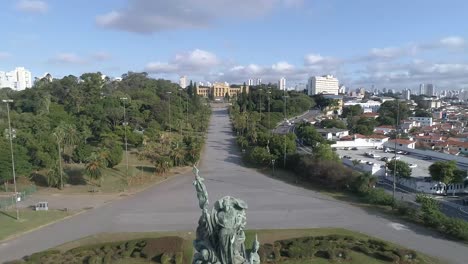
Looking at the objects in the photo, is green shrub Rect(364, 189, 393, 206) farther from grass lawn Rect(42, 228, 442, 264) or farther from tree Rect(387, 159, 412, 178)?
grass lawn Rect(42, 228, 442, 264)

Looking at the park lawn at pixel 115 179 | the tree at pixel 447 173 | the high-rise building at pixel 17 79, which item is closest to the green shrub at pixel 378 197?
the tree at pixel 447 173

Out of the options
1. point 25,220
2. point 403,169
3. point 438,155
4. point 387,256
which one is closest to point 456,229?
point 387,256

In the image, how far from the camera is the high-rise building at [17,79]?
125650 mm

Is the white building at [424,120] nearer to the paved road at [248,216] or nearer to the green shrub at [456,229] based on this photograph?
the paved road at [248,216]

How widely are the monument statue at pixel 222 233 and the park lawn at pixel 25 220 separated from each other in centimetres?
1793

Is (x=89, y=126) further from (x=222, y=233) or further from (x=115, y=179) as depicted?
(x=222, y=233)

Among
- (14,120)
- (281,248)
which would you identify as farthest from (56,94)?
(281,248)

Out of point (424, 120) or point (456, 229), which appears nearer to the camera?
point (456, 229)

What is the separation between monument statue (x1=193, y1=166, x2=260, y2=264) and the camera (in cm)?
1160

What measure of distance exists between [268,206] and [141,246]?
39.0 ft

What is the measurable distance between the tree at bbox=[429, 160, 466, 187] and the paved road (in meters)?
9.74

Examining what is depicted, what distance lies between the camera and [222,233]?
38.0 ft


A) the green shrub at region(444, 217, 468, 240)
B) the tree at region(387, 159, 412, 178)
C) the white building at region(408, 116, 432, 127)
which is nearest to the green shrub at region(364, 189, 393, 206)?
the green shrub at region(444, 217, 468, 240)

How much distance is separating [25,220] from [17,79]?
417 feet
